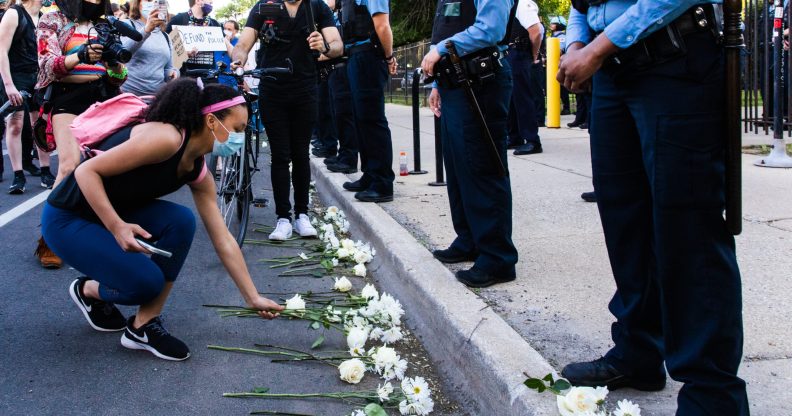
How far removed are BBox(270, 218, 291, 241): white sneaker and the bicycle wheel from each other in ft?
0.84

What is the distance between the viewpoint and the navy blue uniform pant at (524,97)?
992 centimetres

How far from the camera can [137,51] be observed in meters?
6.43

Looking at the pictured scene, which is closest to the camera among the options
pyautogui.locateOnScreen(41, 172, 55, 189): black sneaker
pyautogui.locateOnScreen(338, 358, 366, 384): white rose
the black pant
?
the black pant

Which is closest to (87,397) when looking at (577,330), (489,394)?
(489,394)

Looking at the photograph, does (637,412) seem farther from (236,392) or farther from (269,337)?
(269,337)

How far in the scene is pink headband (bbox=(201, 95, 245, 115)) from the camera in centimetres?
374

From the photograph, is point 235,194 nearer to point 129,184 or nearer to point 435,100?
point 435,100

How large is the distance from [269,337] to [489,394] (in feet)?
4.73

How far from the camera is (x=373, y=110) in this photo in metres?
6.96

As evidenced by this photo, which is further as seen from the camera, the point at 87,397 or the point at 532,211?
the point at 532,211

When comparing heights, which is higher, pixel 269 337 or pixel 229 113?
pixel 229 113

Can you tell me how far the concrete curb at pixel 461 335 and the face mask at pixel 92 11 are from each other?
238cm

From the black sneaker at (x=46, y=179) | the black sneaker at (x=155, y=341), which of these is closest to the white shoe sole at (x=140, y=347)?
the black sneaker at (x=155, y=341)

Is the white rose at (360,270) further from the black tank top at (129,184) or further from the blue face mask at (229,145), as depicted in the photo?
the black tank top at (129,184)
